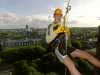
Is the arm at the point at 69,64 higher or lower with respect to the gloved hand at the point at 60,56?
lower

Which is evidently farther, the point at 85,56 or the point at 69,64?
the point at 85,56

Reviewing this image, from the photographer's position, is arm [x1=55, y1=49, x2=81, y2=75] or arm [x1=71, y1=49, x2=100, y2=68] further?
arm [x1=71, y1=49, x2=100, y2=68]

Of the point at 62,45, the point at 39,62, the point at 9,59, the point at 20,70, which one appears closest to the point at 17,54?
the point at 9,59

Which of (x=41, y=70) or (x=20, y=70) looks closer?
(x=20, y=70)

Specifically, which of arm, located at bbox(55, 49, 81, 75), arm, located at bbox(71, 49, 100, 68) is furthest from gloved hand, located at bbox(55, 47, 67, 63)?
arm, located at bbox(71, 49, 100, 68)

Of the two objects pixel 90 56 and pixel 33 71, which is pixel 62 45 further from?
pixel 33 71

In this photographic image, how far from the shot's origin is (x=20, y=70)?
49.9 ft

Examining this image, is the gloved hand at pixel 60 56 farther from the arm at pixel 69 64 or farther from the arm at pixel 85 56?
the arm at pixel 85 56

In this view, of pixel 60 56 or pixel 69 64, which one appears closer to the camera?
pixel 69 64

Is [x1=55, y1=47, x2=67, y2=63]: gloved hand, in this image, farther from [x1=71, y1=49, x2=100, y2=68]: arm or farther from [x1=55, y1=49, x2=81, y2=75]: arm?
[x1=71, y1=49, x2=100, y2=68]: arm

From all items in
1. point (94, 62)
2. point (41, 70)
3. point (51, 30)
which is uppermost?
point (51, 30)

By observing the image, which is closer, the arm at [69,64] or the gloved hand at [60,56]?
the arm at [69,64]

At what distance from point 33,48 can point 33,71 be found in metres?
6.22

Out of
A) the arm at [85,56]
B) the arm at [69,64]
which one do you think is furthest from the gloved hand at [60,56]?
the arm at [85,56]
